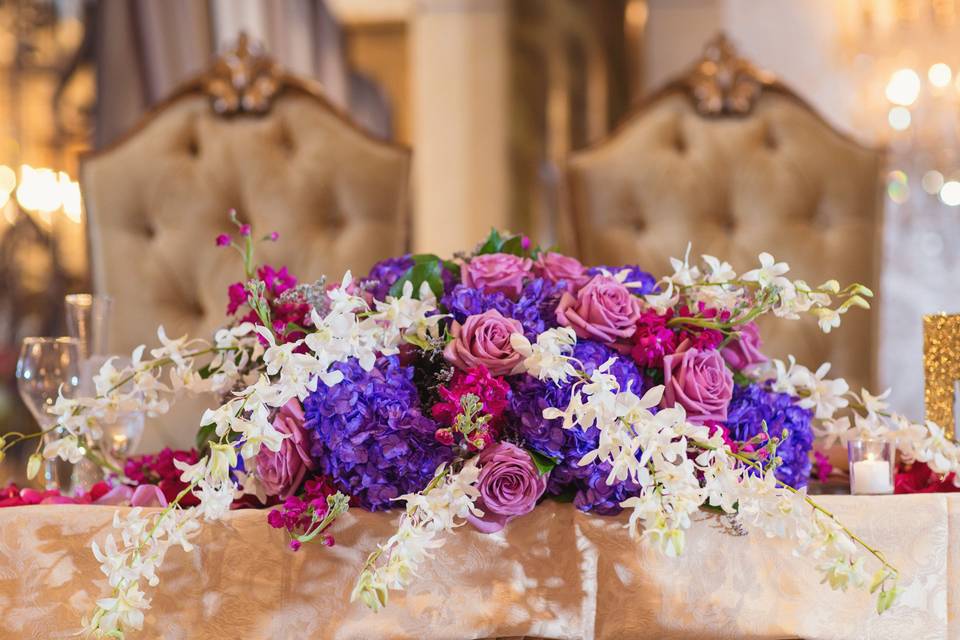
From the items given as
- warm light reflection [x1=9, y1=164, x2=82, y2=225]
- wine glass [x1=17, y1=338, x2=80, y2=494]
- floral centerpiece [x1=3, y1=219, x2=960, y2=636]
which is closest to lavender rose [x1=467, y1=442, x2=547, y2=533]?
floral centerpiece [x1=3, y1=219, x2=960, y2=636]

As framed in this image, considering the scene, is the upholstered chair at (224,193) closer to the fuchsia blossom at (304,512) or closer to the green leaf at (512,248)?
the green leaf at (512,248)

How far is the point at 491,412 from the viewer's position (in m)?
0.81

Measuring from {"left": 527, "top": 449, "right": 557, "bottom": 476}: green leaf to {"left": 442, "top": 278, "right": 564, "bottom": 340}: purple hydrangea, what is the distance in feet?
0.32

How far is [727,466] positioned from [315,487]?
0.32 meters

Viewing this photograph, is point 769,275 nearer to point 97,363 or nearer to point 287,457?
point 287,457

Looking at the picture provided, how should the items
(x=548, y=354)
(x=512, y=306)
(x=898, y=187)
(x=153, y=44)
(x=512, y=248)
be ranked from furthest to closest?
(x=153, y=44), (x=898, y=187), (x=512, y=248), (x=512, y=306), (x=548, y=354)

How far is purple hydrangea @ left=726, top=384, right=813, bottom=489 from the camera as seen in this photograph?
90 centimetres

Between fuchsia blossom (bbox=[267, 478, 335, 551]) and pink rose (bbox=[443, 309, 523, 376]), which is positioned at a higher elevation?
pink rose (bbox=[443, 309, 523, 376])

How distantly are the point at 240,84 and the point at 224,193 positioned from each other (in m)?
0.22

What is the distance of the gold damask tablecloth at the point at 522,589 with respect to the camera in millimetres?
821

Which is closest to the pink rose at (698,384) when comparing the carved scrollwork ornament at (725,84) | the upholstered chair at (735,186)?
the upholstered chair at (735,186)

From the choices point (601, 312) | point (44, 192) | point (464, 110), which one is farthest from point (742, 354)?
point (44, 192)

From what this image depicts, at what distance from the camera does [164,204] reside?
205 centimetres

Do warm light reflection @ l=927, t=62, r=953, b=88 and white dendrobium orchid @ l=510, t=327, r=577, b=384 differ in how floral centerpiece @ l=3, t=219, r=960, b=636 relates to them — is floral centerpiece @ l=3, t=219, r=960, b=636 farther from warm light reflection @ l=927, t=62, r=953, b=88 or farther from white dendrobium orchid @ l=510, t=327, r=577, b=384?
warm light reflection @ l=927, t=62, r=953, b=88
